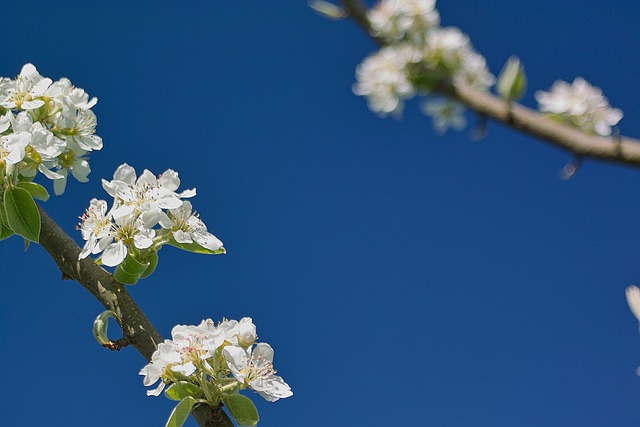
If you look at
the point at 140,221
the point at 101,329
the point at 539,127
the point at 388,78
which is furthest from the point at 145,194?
the point at 539,127

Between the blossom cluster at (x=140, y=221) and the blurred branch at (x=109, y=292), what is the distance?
45mm

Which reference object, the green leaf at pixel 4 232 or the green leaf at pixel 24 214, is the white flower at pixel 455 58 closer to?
the green leaf at pixel 24 214

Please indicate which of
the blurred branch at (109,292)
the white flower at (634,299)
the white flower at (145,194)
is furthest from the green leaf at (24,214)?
the white flower at (634,299)

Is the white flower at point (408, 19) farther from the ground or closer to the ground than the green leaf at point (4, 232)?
farther from the ground

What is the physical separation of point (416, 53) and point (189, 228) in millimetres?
753

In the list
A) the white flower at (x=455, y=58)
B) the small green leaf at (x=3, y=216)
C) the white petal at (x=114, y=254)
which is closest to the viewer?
the white flower at (x=455, y=58)

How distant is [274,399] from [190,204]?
444mm

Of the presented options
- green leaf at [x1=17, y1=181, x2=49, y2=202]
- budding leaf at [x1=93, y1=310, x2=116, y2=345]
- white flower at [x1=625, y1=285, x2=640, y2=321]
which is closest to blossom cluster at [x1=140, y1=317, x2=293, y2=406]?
budding leaf at [x1=93, y1=310, x2=116, y2=345]

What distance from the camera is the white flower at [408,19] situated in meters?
1.03

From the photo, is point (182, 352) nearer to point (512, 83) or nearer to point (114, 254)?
point (114, 254)

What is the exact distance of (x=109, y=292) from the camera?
1479 mm

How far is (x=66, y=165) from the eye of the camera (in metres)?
1.87

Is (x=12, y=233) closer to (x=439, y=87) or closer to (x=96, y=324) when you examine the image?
(x=96, y=324)

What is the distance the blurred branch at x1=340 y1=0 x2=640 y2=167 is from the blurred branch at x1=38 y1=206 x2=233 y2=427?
31.5 inches
